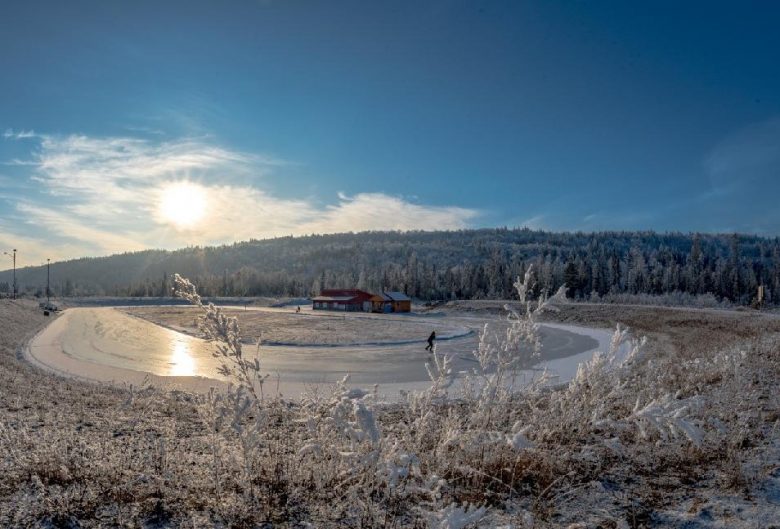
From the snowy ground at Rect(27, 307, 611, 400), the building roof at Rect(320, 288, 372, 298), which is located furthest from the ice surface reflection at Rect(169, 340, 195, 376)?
the building roof at Rect(320, 288, 372, 298)

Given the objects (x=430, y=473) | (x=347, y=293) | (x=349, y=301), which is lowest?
(x=349, y=301)

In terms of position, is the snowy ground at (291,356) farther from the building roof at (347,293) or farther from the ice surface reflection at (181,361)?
the building roof at (347,293)

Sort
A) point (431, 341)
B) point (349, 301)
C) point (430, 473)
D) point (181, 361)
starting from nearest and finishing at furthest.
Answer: point (430, 473), point (181, 361), point (431, 341), point (349, 301)

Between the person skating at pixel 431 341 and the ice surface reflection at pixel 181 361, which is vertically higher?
the person skating at pixel 431 341

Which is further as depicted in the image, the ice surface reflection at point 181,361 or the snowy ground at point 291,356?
the ice surface reflection at point 181,361

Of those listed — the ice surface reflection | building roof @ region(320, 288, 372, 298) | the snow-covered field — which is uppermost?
the snow-covered field

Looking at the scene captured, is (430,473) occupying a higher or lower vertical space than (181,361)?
higher

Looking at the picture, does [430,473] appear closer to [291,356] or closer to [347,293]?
[291,356]

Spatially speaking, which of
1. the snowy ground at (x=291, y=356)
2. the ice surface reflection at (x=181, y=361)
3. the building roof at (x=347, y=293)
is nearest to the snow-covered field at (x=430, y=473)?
the snowy ground at (x=291, y=356)

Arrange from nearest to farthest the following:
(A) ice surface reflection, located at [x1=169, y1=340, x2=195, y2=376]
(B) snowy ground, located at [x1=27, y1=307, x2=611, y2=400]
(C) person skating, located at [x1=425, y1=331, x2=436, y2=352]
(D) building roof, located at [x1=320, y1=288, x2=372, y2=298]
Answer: (B) snowy ground, located at [x1=27, y1=307, x2=611, y2=400]
(A) ice surface reflection, located at [x1=169, y1=340, x2=195, y2=376]
(C) person skating, located at [x1=425, y1=331, x2=436, y2=352]
(D) building roof, located at [x1=320, y1=288, x2=372, y2=298]

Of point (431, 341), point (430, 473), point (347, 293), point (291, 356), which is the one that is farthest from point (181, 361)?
point (347, 293)

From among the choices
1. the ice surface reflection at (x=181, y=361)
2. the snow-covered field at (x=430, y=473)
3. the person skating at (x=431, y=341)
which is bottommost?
the ice surface reflection at (x=181, y=361)

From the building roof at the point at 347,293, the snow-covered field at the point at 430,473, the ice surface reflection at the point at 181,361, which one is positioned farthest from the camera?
the building roof at the point at 347,293

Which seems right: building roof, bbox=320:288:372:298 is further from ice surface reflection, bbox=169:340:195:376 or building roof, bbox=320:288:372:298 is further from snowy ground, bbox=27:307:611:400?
ice surface reflection, bbox=169:340:195:376
